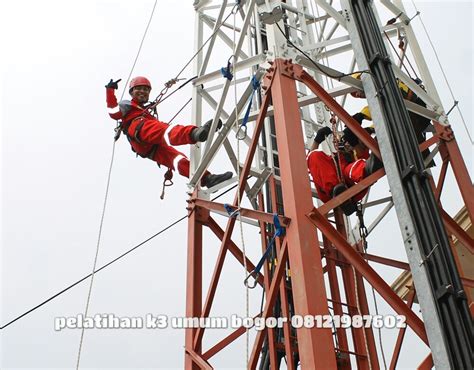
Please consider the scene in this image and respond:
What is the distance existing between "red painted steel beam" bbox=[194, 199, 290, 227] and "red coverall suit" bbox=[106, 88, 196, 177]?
1125mm

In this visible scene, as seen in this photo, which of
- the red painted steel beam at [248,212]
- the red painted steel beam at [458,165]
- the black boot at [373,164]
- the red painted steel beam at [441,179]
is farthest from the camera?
the red painted steel beam at [441,179]

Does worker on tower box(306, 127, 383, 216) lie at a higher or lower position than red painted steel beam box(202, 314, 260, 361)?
higher

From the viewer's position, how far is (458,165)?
742 cm

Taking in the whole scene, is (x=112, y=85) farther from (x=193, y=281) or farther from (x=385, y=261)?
(x=385, y=261)

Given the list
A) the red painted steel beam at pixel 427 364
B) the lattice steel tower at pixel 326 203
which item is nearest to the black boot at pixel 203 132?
the lattice steel tower at pixel 326 203

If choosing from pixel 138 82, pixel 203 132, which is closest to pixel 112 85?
pixel 138 82

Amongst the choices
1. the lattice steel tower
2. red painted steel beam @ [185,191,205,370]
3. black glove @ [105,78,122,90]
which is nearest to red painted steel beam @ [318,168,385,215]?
the lattice steel tower

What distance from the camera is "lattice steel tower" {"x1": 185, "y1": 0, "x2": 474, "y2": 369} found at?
512 centimetres

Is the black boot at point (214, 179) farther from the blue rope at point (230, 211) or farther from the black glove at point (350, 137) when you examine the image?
the black glove at point (350, 137)

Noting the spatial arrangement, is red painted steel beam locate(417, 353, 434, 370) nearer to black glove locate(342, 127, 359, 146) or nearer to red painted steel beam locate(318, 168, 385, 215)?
red painted steel beam locate(318, 168, 385, 215)

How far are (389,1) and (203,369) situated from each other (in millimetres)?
5693

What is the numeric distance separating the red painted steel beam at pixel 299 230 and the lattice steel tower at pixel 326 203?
0.4 inches

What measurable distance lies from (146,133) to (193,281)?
2489 mm

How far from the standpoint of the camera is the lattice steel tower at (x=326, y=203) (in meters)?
5.12
